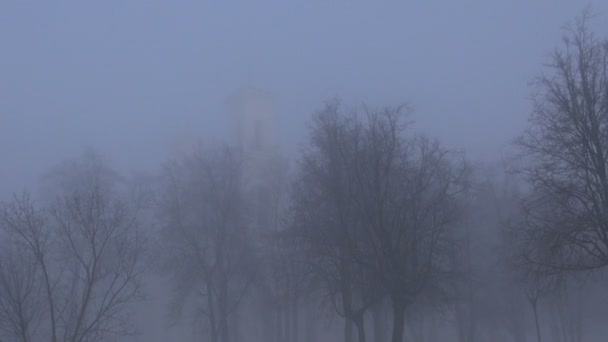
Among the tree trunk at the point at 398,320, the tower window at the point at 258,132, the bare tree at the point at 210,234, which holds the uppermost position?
the tower window at the point at 258,132

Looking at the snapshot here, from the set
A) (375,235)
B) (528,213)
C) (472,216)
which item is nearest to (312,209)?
(375,235)

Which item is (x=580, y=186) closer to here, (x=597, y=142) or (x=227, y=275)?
(x=597, y=142)

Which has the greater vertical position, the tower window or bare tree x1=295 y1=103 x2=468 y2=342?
the tower window

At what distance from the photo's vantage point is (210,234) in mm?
35250

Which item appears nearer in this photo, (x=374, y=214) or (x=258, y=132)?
(x=374, y=214)

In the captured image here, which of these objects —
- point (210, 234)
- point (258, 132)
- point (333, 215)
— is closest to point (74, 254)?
point (333, 215)

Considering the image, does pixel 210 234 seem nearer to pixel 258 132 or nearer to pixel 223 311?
pixel 223 311

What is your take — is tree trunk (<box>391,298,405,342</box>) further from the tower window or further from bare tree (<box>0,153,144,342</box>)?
the tower window

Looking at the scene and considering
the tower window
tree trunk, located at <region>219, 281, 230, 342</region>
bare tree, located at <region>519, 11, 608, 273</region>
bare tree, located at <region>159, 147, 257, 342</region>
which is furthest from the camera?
the tower window

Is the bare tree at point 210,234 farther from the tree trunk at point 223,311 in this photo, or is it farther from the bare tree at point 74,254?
the bare tree at point 74,254

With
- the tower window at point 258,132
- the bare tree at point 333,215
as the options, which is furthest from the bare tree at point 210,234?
the tower window at point 258,132

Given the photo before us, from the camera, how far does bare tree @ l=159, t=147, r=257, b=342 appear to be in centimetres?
3478

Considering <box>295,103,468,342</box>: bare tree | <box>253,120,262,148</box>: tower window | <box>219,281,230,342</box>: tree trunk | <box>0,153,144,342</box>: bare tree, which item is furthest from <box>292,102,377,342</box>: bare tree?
<box>253,120,262,148</box>: tower window

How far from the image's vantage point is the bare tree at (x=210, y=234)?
34.8 meters
